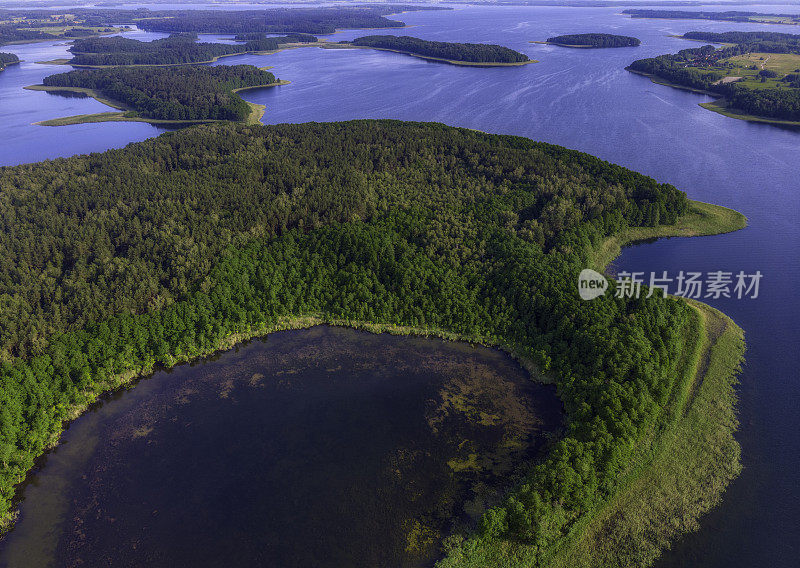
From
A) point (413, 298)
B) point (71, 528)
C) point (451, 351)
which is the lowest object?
point (71, 528)

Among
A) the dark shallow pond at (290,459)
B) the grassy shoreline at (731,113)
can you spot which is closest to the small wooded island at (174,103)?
the dark shallow pond at (290,459)

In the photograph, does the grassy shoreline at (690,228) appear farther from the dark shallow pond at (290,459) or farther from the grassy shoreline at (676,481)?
the dark shallow pond at (290,459)

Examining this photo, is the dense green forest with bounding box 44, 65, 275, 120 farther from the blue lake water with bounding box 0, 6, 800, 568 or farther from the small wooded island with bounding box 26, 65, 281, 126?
the blue lake water with bounding box 0, 6, 800, 568

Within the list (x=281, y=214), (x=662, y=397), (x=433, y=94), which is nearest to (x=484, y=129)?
(x=433, y=94)

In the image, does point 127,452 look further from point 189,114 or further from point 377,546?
point 189,114

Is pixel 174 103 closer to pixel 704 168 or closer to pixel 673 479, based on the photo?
pixel 704 168

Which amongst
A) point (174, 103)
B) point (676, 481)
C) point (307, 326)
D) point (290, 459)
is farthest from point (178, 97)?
point (676, 481)
